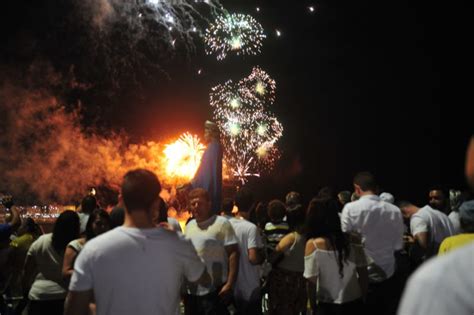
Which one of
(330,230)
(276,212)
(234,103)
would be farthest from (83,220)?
(234,103)

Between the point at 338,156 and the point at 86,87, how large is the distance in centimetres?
1720

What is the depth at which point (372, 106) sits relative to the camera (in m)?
35.9

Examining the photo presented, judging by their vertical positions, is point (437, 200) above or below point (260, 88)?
below

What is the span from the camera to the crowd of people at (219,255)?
133 inches

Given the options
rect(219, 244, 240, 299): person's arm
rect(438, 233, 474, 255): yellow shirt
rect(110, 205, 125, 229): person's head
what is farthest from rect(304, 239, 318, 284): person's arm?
rect(110, 205, 125, 229): person's head

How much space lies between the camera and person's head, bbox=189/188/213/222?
246 inches

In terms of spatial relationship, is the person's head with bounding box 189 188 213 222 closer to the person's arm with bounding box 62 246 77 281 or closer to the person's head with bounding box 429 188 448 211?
the person's arm with bounding box 62 246 77 281

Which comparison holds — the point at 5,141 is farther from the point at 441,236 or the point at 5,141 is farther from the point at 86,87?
the point at 441,236

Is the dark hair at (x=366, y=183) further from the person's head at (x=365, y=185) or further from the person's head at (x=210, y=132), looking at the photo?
the person's head at (x=210, y=132)

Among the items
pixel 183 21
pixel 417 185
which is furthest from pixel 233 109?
pixel 417 185

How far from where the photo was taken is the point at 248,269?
22.1 feet

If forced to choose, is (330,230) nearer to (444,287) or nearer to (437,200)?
(437,200)

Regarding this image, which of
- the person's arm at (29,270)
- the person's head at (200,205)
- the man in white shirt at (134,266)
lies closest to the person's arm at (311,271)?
the person's head at (200,205)

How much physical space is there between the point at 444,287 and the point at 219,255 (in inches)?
197
